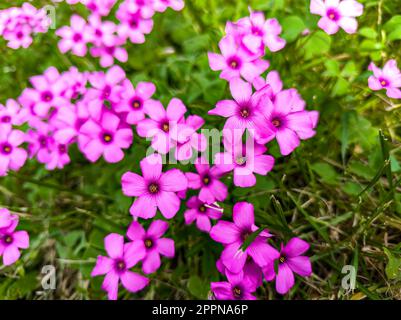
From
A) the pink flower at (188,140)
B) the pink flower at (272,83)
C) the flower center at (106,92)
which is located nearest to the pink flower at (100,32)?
the flower center at (106,92)

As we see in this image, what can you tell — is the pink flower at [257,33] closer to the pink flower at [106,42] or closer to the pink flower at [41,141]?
the pink flower at [106,42]

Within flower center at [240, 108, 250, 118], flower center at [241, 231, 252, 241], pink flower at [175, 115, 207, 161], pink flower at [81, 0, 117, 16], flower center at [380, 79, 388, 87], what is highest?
pink flower at [81, 0, 117, 16]

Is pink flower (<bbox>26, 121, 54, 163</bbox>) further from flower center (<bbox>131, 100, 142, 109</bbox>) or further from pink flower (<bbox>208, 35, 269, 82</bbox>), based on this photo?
pink flower (<bbox>208, 35, 269, 82</bbox>)

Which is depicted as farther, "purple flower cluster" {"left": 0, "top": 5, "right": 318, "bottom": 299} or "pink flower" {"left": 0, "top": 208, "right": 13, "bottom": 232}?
"pink flower" {"left": 0, "top": 208, "right": 13, "bottom": 232}

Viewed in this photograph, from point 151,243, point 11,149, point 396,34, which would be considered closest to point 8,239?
point 11,149

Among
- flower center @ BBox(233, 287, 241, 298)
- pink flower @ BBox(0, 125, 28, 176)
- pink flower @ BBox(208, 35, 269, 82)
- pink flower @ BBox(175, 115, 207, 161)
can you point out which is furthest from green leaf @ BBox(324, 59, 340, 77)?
pink flower @ BBox(0, 125, 28, 176)

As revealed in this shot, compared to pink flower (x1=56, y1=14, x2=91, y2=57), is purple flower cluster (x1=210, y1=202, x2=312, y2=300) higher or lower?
lower
